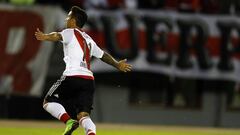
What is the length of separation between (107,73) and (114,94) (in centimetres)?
77

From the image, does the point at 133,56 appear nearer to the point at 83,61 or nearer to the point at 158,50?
the point at 158,50

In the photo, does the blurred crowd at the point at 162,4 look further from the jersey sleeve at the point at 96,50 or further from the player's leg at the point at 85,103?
the player's leg at the point at 85,103

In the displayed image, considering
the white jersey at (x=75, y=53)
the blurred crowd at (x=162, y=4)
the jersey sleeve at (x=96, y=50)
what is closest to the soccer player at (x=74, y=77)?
the white jersey at (x=75, y=53)

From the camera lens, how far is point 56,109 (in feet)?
37.9

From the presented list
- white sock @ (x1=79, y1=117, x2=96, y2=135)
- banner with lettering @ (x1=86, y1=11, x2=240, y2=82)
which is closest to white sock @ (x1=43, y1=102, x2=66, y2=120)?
white sock @ (x1=79, y1=117, x2=96, y2=135)

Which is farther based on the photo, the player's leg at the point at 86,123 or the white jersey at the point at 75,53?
the white jersey at the point at 75,53

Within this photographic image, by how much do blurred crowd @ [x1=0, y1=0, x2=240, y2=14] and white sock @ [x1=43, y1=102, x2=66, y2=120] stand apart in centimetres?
1021

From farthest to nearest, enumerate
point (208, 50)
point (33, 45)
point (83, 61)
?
point (208, 50)
point (33, 45)
point (83, 61)

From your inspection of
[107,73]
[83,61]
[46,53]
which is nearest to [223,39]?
[107,73]

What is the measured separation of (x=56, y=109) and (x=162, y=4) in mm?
11436

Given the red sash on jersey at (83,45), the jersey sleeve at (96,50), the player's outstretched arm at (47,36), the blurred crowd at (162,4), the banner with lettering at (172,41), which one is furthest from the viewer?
the banner with lettering at (172,41)

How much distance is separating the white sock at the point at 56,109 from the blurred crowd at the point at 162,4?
10.2 metres

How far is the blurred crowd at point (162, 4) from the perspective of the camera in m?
21.7

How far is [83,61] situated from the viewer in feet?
38.0
